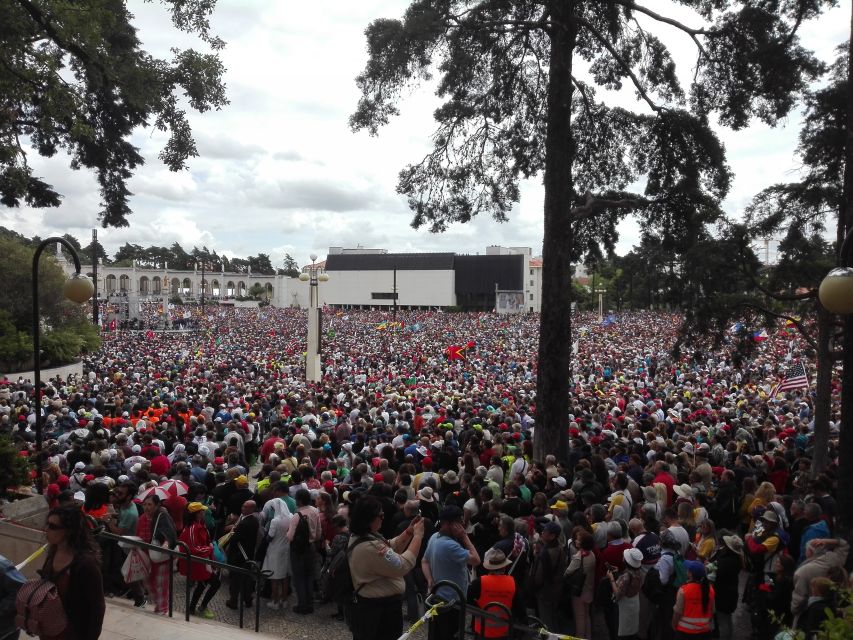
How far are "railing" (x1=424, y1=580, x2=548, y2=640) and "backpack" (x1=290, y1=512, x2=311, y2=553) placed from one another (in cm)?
191

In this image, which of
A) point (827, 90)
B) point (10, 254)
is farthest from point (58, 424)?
point (10, 254)

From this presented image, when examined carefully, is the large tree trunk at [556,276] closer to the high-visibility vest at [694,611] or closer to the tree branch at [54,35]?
the high-visibility vest at [694,611]

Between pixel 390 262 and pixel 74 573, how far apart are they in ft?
295

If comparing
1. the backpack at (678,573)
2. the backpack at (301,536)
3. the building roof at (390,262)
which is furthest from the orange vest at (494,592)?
the building roof at (390,262)

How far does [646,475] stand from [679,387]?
1294 cm

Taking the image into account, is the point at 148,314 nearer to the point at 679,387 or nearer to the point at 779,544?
the point at 679,387

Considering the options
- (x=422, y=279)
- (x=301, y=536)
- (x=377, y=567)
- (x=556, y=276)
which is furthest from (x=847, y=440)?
(x=422, y=279)

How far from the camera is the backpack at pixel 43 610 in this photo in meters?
3.41

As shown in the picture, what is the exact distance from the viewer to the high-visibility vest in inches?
200

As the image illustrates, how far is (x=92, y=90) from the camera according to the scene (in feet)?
30.2

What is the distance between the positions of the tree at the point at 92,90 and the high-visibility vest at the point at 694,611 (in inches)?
318

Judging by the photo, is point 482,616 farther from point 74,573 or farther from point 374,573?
point 74,573

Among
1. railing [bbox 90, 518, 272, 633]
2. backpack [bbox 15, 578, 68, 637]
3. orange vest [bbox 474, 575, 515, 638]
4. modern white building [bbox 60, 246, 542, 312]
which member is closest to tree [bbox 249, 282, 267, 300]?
modern white building [bbox 60, 246, 542, 312]

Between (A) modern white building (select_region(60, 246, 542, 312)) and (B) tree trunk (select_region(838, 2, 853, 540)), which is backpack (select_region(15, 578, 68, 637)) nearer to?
(B) tree trunk (select_region(838, 2, 853, 540))
